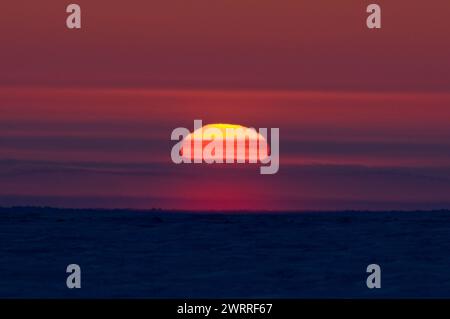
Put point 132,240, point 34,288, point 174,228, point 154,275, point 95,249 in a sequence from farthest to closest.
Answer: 1. point 174,228
2. point 132,240
3. point 95,249
4. point 154,275
5. point 34,288

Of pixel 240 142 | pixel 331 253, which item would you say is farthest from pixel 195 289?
pixel 240 142

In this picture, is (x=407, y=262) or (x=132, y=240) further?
(x=132, y=240)

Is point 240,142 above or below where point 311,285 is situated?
above

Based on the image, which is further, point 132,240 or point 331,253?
point 132,240

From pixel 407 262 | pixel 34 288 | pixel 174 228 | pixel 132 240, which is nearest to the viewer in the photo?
pixel 34 288

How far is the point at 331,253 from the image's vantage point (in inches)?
1549

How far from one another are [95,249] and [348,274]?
33.4 ft

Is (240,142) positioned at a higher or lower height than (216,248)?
higher

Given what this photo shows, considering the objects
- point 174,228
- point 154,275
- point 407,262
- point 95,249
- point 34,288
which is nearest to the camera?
point 34,288

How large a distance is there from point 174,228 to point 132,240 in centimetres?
519

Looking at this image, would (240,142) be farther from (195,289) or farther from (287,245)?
Result: (195,289)

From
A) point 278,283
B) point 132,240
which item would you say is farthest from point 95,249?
point 278,283

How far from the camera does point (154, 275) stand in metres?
34.3

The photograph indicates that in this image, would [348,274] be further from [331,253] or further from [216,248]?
[216,248]
